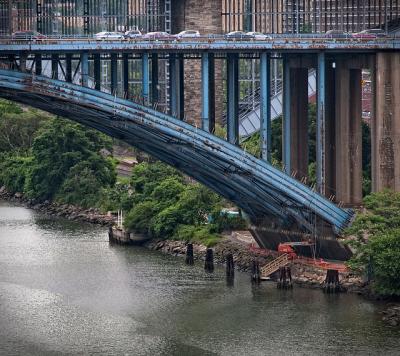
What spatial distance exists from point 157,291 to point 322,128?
8795mm

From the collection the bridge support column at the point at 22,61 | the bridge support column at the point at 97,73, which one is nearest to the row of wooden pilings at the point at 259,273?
the bridge support column at the point at 97,73

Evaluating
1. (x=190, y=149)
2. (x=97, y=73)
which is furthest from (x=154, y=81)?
(x=190, y=149)

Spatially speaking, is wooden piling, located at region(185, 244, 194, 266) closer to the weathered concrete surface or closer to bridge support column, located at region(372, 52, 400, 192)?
the weathered concrete surface

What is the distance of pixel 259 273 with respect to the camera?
76.8 meters

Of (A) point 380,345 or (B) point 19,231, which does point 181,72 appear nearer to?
(A) point 380,345

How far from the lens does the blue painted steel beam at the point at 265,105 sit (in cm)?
7412

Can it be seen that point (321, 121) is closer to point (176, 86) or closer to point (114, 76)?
point (176, 86)

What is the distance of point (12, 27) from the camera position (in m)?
72.1

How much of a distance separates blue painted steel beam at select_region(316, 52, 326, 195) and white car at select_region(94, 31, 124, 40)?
25.0ft

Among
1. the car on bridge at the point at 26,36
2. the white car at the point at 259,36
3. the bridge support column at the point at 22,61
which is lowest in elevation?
the bridge support column at the point at 22,61

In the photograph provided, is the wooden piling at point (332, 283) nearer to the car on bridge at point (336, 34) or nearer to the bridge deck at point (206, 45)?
the bridge deck at point (206, 45)

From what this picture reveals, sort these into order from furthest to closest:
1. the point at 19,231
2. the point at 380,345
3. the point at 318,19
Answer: the point at 19,231 → the point at 318,19 → the point at 380,345

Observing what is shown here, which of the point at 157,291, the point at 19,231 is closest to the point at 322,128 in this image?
the point at 157,291

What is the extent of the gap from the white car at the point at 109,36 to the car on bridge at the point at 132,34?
0.24 metres
